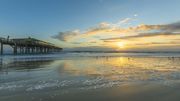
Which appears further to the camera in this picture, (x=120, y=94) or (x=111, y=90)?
(x=111, y=90)

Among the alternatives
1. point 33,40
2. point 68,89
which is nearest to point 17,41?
point 33,40

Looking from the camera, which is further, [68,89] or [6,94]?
[68,89]

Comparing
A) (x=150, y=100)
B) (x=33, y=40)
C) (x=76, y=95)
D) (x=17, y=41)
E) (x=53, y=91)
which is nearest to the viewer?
(x=150, y=100)

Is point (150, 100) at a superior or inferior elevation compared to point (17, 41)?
inferior

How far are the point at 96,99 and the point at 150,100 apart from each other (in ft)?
5.87

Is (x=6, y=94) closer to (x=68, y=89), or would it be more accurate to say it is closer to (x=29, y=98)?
(x=29, y=98)

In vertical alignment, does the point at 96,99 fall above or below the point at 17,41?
below

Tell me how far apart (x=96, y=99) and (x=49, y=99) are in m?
1.58

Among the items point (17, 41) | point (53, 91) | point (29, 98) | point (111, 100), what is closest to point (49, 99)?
point (29, 98)

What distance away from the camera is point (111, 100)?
7934 mm

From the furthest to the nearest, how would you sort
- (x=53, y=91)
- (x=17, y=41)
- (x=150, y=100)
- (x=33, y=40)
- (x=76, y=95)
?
(x=33, y=40)
(x=17, y=41)
(x=53, y=91)
(x=76, y=95)
(x=150, y=100)

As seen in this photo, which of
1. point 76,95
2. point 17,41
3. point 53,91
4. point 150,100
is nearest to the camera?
point 150,100

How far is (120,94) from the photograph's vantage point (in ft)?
29.4

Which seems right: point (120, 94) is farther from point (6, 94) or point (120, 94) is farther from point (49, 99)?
point (6, 94)
